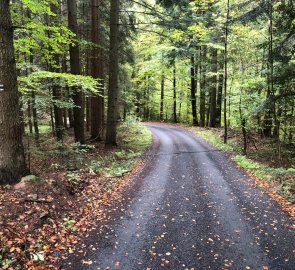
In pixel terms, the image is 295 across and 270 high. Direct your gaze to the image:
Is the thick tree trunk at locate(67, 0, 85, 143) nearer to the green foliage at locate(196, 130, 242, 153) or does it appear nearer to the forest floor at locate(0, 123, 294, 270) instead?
the forest floor at locate(0, 123, 294, 270)

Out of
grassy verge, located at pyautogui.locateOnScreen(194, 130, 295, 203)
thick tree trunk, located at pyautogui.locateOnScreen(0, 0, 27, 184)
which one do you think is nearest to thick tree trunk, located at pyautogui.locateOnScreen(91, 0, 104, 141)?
thick tree trunk, located at pyautogui.locateOnScreen(0, 0, 27, 184)

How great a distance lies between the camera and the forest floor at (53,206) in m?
5.16

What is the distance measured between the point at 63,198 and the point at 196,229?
3560 mm

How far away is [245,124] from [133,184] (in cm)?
842

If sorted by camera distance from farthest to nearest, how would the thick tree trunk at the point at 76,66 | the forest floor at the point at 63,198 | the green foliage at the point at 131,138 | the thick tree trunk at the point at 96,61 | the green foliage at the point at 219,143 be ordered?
the green foliage at the point at 131,138
the green foliage at the point at 219,143
the thick tree trunk at the point at 96,61
the thick tree trunk at the point at 76,66
the forest floor at the point at 63,198

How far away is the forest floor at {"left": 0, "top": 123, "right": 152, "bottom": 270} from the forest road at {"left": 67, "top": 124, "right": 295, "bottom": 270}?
26.4 inches

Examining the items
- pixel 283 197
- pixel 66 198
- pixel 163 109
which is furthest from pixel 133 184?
pixel 163 109

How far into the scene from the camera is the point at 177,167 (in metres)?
11.7

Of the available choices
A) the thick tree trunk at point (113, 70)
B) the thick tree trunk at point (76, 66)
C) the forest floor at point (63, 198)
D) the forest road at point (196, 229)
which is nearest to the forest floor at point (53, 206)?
the forest floor at point (63, 198)

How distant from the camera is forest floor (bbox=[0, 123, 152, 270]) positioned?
5164mm

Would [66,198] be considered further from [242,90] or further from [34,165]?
[242,90]

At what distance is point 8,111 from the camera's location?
22.3 ft

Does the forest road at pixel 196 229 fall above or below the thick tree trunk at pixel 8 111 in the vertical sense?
below

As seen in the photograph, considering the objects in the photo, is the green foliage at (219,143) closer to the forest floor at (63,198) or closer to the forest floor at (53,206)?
the forest floor at (63,198)
